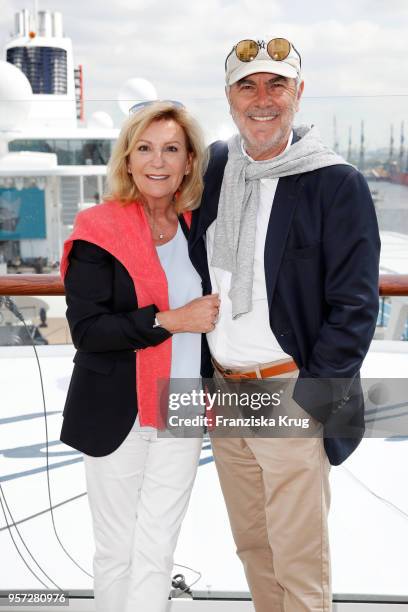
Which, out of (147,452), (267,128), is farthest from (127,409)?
(267,128)

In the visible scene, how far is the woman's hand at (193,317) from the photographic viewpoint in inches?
61.8

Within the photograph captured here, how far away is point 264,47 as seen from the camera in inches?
62.3

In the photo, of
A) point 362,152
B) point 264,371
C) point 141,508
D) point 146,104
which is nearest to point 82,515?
point 141,508

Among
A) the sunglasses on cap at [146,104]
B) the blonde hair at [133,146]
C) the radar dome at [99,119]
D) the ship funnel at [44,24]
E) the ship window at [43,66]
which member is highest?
the ship funnel at [44,24]

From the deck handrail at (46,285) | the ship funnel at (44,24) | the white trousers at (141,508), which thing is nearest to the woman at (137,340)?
the white trousers at (141,508)

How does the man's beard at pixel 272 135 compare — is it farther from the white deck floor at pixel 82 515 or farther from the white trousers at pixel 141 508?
the white deck floor at pixel 82 515

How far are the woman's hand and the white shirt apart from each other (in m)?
0.06

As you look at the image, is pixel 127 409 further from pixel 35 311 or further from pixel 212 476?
pixel 35 311

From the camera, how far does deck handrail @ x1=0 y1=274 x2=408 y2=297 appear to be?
5.90ft

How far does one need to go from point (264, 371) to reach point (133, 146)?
1.94ft

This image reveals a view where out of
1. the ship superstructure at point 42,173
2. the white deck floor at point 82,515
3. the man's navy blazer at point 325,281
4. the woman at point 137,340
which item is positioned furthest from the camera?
the ship superstructure at point 42,173

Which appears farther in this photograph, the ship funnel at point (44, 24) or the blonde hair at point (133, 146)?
the ship funnel at point (44, 24)

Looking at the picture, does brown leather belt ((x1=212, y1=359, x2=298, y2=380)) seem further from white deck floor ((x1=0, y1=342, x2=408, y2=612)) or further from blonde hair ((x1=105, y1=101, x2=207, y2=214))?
white deck floor ((x1=0, y1=342, x2=408, y2=612))

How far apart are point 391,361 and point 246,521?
81 cm
